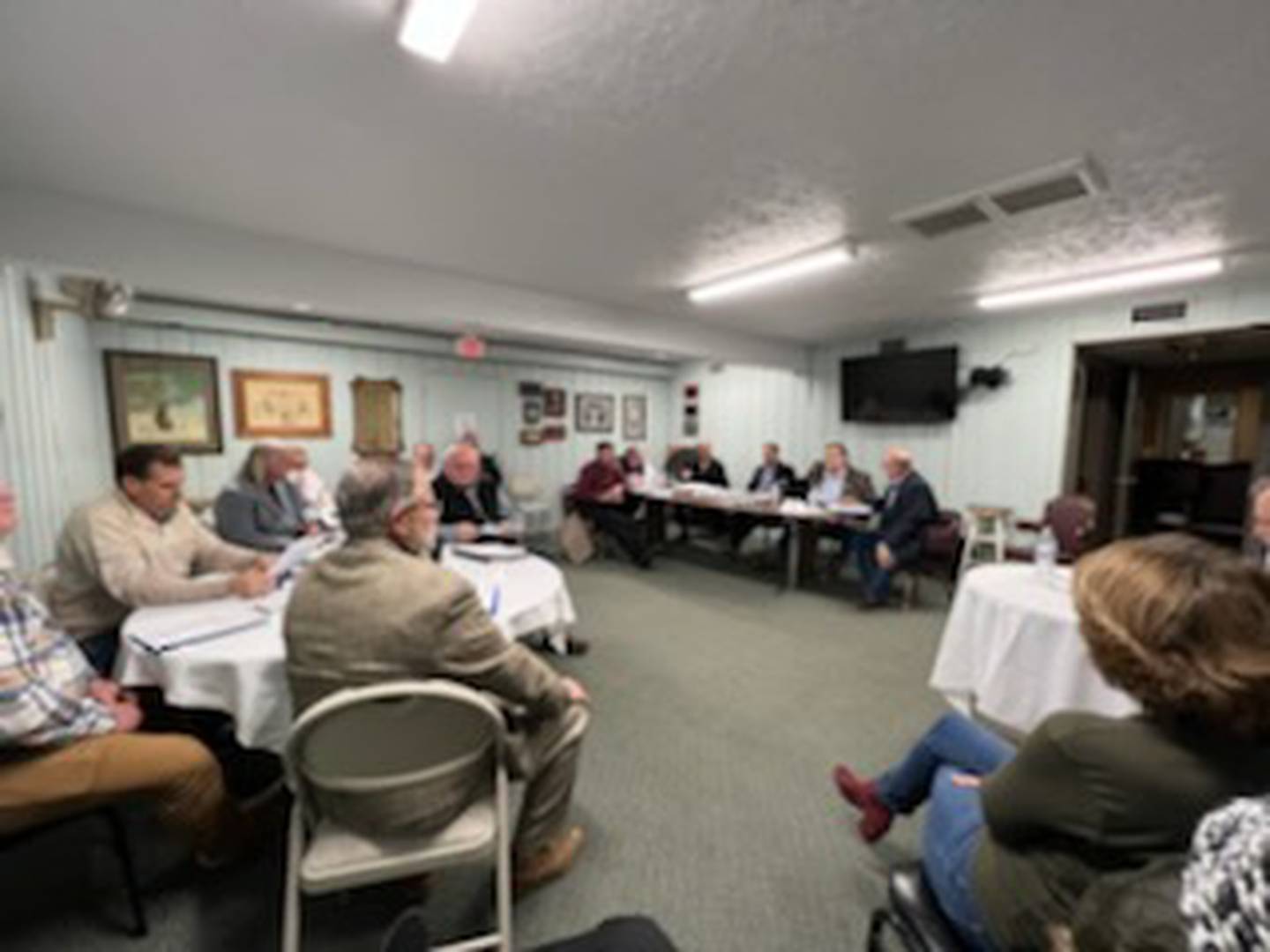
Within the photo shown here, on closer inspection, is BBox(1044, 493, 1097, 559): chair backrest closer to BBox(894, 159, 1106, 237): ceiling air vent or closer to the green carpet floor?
the green carpet floor

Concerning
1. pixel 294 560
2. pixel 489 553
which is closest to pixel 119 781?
pixel 294 560

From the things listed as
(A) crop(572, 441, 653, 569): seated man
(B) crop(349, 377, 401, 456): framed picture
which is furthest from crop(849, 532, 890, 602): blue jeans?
(B) crop(349, 377, 401, 456): framed picture

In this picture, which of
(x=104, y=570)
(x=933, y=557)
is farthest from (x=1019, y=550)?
(x=104, y=570)

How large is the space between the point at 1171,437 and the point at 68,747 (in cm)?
932

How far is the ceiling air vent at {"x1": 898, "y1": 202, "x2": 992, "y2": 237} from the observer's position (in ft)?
8.48

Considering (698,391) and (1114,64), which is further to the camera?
(698,391)

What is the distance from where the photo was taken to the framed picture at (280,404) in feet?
15.7

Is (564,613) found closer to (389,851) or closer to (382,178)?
(389,851)

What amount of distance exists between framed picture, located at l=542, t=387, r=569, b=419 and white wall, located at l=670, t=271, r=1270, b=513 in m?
3.11

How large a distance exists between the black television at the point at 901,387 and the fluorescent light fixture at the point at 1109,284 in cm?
88

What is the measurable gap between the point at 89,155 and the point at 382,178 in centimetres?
113

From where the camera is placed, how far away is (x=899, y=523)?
3.99m

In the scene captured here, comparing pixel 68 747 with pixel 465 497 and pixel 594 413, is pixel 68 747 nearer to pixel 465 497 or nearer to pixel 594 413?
pixel 465 497

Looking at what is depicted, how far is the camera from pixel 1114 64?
1553 mm
